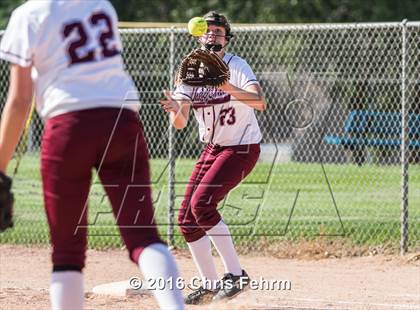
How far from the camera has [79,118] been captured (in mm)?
3789

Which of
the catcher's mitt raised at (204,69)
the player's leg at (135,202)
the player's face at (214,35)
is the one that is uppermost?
the player's face at (214,35)

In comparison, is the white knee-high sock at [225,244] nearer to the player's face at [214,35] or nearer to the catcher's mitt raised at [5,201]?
the player's face at [214,35]

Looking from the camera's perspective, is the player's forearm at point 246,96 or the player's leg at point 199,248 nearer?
the player's forearm at point 246,96

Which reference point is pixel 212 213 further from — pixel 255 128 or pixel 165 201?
pixel 165 201

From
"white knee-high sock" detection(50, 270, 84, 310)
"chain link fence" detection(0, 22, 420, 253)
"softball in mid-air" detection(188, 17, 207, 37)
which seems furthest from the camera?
"chain link fence" detection(0, 22, 420, 253)

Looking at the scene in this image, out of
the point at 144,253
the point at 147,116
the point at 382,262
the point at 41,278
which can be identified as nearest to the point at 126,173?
the point at 144,253

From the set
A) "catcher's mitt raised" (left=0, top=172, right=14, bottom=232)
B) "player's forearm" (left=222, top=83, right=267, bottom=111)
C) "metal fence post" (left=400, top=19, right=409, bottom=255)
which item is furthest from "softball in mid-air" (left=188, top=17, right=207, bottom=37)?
"metal fence post" (left=400, top=19, right=409, bottom=255)

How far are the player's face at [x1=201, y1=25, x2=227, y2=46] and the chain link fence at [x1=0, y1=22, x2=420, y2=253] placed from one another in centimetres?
260

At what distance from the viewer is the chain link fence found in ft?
30.8

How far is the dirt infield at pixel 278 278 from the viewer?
650 centimetres

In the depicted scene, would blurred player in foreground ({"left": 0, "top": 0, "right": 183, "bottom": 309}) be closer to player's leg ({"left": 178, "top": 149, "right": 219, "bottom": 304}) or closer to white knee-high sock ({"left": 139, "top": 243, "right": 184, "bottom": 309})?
white knee-high sock ({"left": 139, "top": 243, "right": 184, "bottom": 309})

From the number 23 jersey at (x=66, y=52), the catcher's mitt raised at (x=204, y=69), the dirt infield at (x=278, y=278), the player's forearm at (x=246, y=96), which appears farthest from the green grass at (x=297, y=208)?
the number 23 jersey at (x=66, y=52)

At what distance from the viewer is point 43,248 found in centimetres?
978

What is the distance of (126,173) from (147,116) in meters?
6.87
